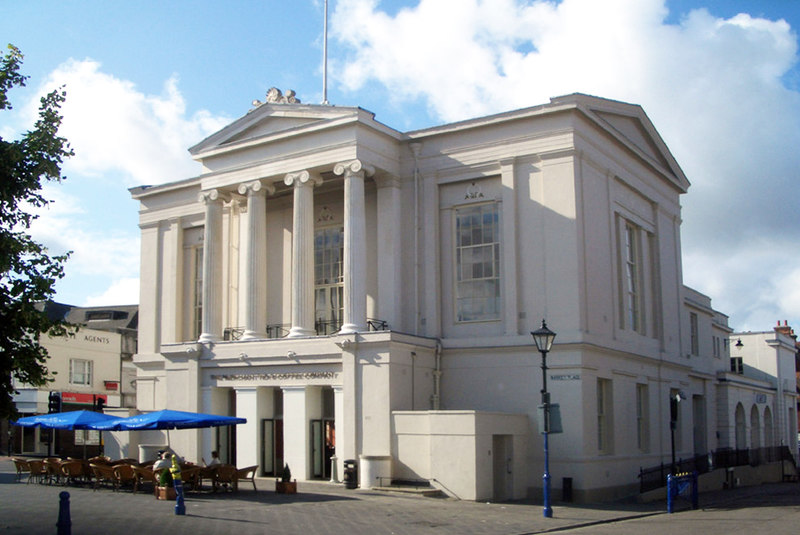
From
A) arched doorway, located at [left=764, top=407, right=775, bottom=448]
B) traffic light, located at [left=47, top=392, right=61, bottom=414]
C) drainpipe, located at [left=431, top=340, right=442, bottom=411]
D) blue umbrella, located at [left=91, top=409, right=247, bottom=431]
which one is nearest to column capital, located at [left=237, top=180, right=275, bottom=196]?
drainpipe, located at [left=431, top=340, right=442, bottom=411]

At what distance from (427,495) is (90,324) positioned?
42.3 metres

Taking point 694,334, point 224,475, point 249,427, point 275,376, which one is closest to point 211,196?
point 275,376

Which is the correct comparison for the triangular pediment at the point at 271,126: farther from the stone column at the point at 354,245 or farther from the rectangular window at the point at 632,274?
the rectangular window at the point at 632,274

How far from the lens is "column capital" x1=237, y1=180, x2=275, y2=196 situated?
112 feet

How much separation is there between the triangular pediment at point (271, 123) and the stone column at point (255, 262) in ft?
6.63

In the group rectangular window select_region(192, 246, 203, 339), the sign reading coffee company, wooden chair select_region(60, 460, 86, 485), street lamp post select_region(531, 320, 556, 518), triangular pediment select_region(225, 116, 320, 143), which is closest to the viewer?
street lamp post select_region(531, 320, 556, 518)

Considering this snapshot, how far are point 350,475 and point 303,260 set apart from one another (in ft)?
26.7

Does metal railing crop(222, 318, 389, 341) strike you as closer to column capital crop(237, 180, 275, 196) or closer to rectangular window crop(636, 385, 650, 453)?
column capital crop(237, 180, 275, 196)

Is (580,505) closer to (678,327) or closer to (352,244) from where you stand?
(352,244)

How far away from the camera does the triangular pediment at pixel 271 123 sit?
32656 millimetres

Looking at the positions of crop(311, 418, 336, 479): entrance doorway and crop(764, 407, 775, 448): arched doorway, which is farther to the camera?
crop(764, 407, 775, 448): arched doorway

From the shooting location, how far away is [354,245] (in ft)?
103

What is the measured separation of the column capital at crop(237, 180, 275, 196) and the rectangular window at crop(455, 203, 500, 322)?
7412 mm

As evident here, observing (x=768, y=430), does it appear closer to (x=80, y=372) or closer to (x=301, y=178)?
(x=301, y=178)
